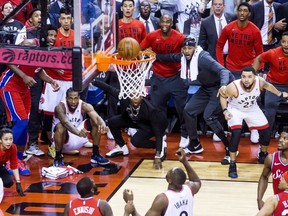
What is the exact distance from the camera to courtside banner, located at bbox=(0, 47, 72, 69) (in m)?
7.59

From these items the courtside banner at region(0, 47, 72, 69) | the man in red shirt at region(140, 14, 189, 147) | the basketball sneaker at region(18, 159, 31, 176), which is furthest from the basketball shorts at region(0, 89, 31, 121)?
the courtside banner at region(0, 47, 72, 69)

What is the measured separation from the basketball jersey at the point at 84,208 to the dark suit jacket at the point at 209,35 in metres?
5.01

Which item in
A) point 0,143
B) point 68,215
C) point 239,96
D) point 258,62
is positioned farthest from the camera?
point 258,62

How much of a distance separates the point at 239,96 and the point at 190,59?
2.88 ft

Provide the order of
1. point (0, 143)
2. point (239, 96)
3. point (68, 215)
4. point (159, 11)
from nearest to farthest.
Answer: point (68, 215), point (0, 143), point (239, 96), point (159, 11)

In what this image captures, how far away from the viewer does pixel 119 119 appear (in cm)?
A: 1134

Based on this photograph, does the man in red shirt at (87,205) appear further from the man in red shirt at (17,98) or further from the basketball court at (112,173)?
the man in red shirt at (17,98)

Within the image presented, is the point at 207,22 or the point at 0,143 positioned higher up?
the point at 207,22

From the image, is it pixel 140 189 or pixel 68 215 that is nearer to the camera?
pixel 68 215

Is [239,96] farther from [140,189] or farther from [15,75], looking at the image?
[15,75]

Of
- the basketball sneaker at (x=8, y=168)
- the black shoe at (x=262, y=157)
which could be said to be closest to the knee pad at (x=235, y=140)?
the black shoe at (x=262, y=157)

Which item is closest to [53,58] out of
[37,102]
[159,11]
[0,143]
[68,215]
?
[68,215]

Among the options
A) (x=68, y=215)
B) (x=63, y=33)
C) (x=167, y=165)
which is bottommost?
(x=167, y=165)

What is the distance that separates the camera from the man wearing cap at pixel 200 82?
11.1m
